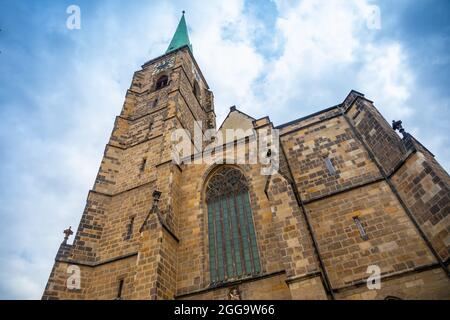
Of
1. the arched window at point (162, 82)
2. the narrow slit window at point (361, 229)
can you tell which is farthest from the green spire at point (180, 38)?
the narrow slit window at point (361, 229)

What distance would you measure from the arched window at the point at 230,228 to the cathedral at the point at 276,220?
0.12 feet

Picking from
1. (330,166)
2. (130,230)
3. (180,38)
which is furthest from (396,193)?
(180,38)

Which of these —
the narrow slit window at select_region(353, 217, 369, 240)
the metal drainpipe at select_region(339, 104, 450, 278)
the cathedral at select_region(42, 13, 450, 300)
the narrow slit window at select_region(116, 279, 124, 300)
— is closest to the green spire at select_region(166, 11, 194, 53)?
the cathedral at select_region(42, 13, 450, 300)

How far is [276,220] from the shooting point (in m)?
7.28

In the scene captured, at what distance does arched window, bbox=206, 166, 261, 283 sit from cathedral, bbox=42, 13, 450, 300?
0.12ft

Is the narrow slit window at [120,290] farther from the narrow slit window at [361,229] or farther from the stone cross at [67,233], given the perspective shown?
the narrow slit window at [361,229]

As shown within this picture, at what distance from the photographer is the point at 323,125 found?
10.5m

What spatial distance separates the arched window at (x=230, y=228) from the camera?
8.12 meters

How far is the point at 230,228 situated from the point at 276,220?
7.38 ft

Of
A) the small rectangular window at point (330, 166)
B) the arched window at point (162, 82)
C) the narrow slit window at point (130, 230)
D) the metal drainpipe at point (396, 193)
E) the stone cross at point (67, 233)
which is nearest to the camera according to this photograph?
the metal drainpipe at point (396, 193)

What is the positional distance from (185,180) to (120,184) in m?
3.54

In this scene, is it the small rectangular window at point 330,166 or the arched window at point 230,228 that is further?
the small rectangular window at point 330,166

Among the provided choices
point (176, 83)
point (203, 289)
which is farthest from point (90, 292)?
point (176, 83)
